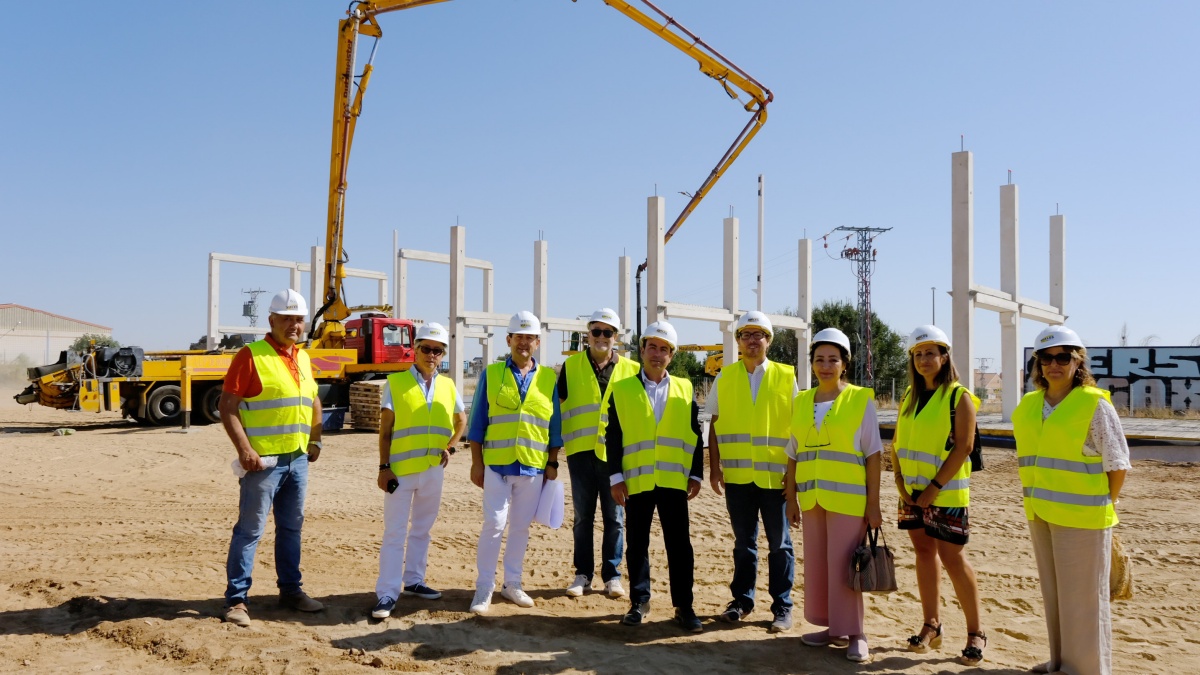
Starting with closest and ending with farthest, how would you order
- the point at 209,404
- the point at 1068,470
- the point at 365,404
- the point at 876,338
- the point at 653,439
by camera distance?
1. the point at 1068,470
2. the point at 653,439
3. the point at 365,404
4. the point at 209,404
5. the point at 876,338

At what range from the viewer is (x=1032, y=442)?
4305 mm

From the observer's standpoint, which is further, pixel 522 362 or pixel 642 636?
pixel 522 362

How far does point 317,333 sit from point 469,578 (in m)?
15.9

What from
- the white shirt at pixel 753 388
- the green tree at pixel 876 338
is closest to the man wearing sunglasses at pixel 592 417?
the white shirt at pixel 753 388

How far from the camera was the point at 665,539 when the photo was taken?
16.8 feet

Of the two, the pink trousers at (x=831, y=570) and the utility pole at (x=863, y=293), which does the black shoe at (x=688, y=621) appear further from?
the utility pole at (x=863, y=293)

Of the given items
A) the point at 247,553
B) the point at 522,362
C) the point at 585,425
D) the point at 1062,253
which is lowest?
the point at 247,553

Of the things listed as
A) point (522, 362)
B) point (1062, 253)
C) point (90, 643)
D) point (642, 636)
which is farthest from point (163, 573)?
point (1062, 253)

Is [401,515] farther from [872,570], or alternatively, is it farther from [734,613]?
[872,570]

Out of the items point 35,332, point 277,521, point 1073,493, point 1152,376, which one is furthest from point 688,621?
point 35,332

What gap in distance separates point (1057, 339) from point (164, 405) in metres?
19.2

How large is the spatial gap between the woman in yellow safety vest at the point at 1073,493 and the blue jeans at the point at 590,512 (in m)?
2.53

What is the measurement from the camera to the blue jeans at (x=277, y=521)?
5.06 m

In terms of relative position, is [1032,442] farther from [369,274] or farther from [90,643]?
[369,274]
